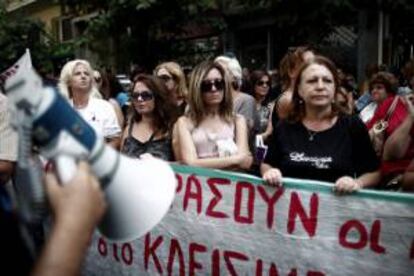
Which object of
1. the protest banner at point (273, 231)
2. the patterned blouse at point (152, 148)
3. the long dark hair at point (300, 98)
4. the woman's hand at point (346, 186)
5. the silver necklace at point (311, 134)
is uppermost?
the long dark hair at point (300, 98)

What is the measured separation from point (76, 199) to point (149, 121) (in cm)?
330

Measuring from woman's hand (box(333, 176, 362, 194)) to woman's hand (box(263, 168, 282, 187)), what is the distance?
299 mm

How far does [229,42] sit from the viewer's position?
1661 centimetres

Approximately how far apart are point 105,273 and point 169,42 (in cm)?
940

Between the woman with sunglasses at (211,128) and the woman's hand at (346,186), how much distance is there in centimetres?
104

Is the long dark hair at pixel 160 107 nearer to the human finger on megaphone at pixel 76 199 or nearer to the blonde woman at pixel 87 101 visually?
the blonde woman at pixel 87 101

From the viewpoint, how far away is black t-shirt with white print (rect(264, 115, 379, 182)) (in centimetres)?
321

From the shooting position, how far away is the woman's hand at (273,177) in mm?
3176

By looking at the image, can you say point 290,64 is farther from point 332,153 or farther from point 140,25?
point 140,25

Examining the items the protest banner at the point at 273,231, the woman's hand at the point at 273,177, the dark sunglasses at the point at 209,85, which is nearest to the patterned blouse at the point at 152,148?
the dark sunglasses at the point at 209,85

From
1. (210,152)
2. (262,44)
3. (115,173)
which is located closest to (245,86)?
(210,152)

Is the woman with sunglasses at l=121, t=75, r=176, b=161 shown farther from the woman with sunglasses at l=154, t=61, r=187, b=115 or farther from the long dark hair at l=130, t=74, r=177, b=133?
the woman with sunglasses at l=154, t=61, r=187, b=115

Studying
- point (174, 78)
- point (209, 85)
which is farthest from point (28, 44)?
point (209, 85)

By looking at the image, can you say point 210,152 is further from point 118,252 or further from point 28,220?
point 28,220
